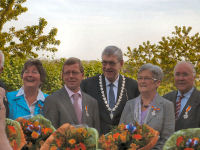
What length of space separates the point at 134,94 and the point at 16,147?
7.78 ft

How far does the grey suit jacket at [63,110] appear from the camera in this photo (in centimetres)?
417

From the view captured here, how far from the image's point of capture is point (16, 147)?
3.30m

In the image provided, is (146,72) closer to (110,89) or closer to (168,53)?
(110,89)

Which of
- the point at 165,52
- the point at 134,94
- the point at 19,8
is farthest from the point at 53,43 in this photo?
the point at 134,94

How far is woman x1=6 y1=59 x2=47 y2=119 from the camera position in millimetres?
4598

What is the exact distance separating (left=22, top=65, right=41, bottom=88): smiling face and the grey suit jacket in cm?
50

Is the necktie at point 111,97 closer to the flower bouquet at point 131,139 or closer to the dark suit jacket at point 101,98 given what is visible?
the dark suit jacket at point 101,98

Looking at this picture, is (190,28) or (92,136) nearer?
(92,136)

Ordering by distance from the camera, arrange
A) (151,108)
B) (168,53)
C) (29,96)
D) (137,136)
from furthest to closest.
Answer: (168,53) → (29,96) → (151,108) → (137,136)

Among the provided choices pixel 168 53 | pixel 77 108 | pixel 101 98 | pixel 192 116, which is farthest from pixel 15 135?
pixel 168 53

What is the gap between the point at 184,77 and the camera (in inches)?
188

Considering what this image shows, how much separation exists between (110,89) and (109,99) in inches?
6.7

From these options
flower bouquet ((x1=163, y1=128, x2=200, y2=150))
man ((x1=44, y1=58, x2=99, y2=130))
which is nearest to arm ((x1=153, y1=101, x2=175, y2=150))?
flower bouquet ((x1=163, y1=128, x2=200, y2=150))

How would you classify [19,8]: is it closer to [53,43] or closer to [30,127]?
[53,43]
